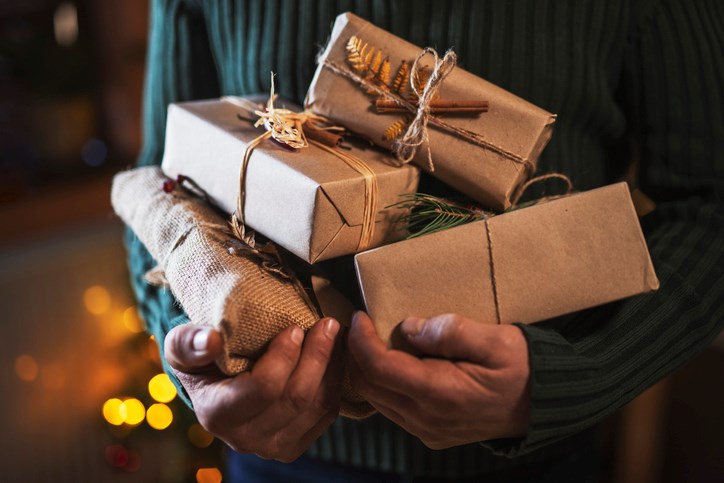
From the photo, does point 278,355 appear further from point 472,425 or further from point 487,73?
point 487,73

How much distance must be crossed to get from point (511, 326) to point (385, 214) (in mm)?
143

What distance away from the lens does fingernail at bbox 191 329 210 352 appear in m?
0.53

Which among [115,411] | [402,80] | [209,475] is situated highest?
[402,80]

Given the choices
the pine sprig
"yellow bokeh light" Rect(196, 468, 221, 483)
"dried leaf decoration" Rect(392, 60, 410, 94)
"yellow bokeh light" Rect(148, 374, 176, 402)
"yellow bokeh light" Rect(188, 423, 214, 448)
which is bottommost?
"yellow bokeh light" Rect(196, 468, 221, 483)

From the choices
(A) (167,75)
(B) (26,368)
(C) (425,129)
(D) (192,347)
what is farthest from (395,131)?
(B) (26,368)

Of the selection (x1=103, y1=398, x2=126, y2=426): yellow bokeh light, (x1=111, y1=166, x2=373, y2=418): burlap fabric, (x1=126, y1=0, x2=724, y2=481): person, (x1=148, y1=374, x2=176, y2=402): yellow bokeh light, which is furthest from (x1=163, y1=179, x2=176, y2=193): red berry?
(x1=103, y1=398, x2=126, y2=426): yellow bokeh light

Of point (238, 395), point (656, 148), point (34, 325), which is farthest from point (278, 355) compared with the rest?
point (34, 325)

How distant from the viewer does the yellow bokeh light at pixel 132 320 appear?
1.61 metres

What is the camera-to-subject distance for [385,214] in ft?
1.98

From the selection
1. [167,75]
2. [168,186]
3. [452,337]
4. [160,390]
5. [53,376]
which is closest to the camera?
[452,337]

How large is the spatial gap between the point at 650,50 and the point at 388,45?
0.28 m

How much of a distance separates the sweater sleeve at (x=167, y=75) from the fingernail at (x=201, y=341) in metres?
0.28

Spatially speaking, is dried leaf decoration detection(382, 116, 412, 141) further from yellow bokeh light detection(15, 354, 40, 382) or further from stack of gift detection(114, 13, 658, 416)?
yellow bokeh light detection(15, 354, 40, 382)

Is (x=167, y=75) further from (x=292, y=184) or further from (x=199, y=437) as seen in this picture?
(x=199, y=437)
